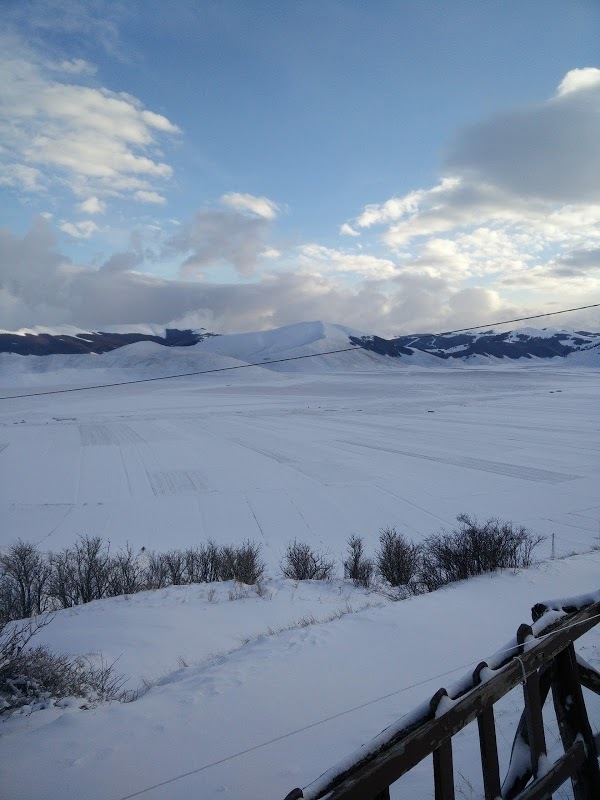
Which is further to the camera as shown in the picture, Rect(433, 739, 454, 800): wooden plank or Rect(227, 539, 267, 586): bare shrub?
Rect(227, 539, 267, 586): bare shrub

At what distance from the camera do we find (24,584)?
17281 mm

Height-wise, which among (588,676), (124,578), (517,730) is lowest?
(124,578)

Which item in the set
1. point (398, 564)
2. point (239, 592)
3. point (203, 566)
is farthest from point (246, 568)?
point (398, 564)

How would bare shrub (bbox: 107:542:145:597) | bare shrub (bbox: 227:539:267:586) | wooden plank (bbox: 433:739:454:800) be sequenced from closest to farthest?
→ wooden plank (bbox: 433:739:454:800) → bare shrub (bbox: 107:542:145:597) → bare shrub (bbox: 227:539:267:586)

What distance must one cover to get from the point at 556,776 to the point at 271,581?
13303 millimetres

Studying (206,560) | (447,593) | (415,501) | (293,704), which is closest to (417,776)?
(293,704)

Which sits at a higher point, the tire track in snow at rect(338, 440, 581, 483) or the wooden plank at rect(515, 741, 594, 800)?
the wooden plank at rect(515, 741, 594, 800)

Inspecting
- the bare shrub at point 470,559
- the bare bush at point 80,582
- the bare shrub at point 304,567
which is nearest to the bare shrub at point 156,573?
the bare bush at point 80,582

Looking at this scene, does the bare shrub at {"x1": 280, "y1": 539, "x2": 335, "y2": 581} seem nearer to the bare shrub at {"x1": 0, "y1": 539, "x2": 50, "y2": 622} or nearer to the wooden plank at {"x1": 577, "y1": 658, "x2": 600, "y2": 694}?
the bare shrub at {"x1": 0, "y1": 539, "x2": 50, "y2": 622}

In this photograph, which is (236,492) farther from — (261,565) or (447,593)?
(447,593)

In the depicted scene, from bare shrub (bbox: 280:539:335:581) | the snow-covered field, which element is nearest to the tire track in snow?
the snow-covered field

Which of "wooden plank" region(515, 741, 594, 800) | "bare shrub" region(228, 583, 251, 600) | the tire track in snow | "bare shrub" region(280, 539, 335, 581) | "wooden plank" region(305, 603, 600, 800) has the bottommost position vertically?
the tire track in snow

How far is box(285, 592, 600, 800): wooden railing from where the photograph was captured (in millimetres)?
2344

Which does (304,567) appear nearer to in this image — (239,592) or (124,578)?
(239,592)
